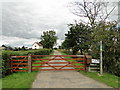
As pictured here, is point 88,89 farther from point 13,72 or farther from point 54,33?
point 54,33

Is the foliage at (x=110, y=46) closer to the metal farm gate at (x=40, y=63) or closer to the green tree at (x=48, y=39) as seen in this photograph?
the metal farm gate at (x=40, y=63)

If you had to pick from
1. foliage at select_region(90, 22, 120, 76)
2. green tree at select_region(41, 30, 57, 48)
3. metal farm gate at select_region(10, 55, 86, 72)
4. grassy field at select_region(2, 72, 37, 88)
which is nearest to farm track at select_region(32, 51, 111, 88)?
grassy field at select_region(2, 72, 37, 88)

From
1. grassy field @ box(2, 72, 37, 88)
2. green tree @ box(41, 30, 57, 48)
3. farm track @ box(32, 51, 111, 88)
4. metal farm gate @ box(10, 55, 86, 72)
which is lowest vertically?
farm track @ box(32, 51, 111, 88)

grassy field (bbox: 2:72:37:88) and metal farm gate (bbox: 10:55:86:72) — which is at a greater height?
metal farm gate (bbox: 10:55:86:72)

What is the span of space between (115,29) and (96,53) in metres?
2.41

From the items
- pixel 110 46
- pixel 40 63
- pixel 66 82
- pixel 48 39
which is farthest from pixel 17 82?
pixel 48 39

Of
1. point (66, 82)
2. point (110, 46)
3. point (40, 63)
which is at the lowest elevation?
point (66, 82)

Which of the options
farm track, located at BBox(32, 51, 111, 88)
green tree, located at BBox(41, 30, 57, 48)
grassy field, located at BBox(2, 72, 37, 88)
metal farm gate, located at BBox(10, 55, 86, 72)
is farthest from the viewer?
green tree, located at BBox(41, 30, 57, 48)

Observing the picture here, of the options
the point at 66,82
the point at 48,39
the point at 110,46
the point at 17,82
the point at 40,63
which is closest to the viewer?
the point at 17,82

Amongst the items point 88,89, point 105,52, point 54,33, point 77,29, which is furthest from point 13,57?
point 54,33

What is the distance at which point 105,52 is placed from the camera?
8.54m

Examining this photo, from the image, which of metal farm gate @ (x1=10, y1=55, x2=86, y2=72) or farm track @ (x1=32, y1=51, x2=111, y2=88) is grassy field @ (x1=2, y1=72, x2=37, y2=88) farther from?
metal farm gate @ (x1=10, y1=55, x2=86, y2=72)

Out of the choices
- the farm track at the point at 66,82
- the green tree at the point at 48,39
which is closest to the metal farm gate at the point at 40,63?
the farm track at the point at 66,82

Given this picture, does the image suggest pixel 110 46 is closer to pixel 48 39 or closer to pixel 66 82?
pixel 66 82
